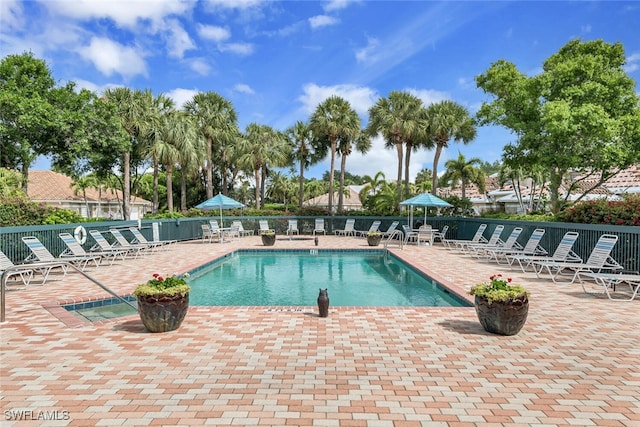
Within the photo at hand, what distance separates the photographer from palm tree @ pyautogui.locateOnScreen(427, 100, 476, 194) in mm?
28125

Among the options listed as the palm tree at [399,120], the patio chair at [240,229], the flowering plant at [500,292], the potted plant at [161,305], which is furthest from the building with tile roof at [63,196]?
the flowering plant at [500,292]

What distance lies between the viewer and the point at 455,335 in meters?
5.32

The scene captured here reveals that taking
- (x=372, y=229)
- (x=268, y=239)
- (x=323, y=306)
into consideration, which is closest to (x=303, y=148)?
(x=372, y=229)

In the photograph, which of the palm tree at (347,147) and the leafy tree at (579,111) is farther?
the palm tree at (347,147)

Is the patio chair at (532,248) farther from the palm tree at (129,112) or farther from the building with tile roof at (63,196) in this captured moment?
the building with tile roof at (63,196)

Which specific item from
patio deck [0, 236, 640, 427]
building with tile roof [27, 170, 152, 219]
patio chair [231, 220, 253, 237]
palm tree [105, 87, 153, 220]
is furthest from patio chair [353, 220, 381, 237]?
building with tile roof [27, 170, 152, 219]

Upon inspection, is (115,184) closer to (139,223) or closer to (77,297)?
(139,223)

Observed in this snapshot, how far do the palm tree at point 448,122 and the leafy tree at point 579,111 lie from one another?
7.77m

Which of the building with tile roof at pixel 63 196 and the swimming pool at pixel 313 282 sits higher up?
the building with tile roof at pixel 63 196

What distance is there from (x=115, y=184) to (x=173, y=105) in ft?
73.6

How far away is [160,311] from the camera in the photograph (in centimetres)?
527

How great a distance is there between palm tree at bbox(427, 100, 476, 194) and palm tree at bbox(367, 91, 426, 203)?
0.68 metres

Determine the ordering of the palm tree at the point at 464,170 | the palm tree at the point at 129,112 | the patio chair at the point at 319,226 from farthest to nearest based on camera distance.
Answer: the palm tree at the point at 464,170, the palm tree at the point at 129,112, the patio chair at the point at 319,226

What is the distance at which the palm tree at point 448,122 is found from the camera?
2812 cm
